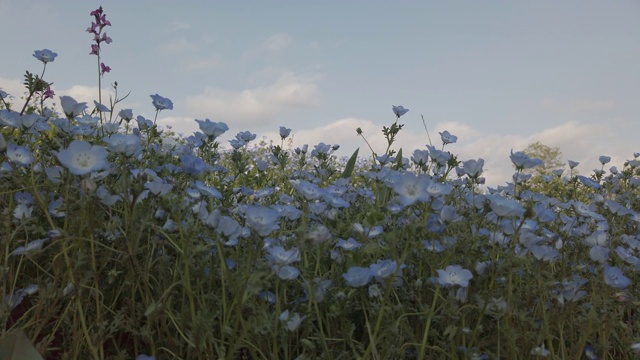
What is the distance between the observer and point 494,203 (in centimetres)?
182

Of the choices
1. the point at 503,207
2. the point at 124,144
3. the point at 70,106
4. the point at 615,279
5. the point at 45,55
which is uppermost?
the point at 45,55

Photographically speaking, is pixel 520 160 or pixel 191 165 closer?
pixel 191 165

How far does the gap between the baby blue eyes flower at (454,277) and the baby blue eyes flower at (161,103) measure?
1.62 m

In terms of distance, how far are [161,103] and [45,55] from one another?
2.24 ft

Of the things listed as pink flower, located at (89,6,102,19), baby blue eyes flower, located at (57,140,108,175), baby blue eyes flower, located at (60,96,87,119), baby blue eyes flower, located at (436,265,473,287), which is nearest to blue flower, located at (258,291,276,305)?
baby blue eyes flower, located at (436,265,473,287)

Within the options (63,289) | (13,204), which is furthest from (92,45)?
(63,289)

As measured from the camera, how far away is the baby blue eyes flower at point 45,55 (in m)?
2.98

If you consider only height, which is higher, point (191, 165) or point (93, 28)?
point (93, 28)

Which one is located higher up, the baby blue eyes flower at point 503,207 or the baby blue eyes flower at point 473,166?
the baby blue eyes flower at point 473,166

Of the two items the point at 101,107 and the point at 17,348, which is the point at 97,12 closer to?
the point at 101,107

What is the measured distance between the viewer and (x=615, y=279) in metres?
2.11

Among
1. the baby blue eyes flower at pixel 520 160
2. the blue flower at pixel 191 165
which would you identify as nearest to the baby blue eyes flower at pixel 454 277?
the baby blue eyes flower at pixel 520 160

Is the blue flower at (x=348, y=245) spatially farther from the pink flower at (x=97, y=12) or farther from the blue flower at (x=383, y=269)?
the pink flower at (x=97, y=12)

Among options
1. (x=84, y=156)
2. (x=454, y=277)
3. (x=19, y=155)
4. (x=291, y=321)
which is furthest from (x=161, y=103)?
(x=454, y=277)
